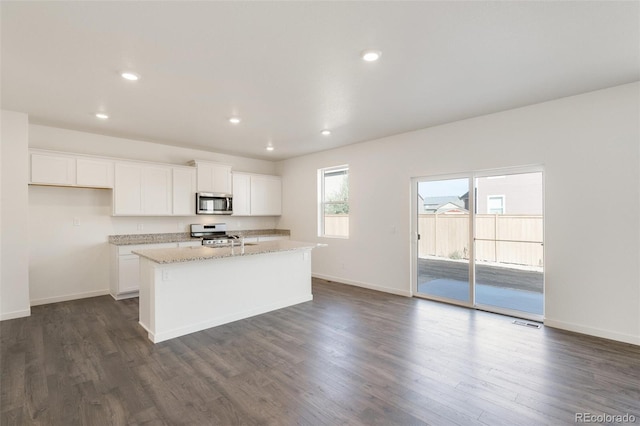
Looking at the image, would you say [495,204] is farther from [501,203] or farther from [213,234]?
[213,234]

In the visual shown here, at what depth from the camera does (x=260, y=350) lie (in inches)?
123

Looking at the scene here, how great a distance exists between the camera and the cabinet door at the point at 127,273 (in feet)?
16.1

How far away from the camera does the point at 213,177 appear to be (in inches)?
244

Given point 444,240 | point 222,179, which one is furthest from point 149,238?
point 444,240

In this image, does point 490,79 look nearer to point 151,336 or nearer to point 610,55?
point 610,55

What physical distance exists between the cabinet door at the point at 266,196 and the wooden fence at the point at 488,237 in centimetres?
357

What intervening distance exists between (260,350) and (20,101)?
158 inches

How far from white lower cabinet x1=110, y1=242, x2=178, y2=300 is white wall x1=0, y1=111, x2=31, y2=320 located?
1.05 meters

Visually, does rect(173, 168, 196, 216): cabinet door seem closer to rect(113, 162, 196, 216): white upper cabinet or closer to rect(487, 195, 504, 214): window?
rect(113, 162, 196, 216): white upper cabinet

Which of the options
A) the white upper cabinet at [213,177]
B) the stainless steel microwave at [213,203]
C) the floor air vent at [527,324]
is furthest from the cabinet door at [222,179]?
the floor air vent at [527,324]

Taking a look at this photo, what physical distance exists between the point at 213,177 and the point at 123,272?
2323 millimetres

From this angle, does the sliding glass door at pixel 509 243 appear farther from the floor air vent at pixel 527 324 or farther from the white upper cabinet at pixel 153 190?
the white upper cabinet at pixel 153 190

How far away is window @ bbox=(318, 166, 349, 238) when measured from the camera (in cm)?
625

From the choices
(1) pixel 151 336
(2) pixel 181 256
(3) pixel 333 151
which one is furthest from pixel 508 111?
(1) pixel 151 336
